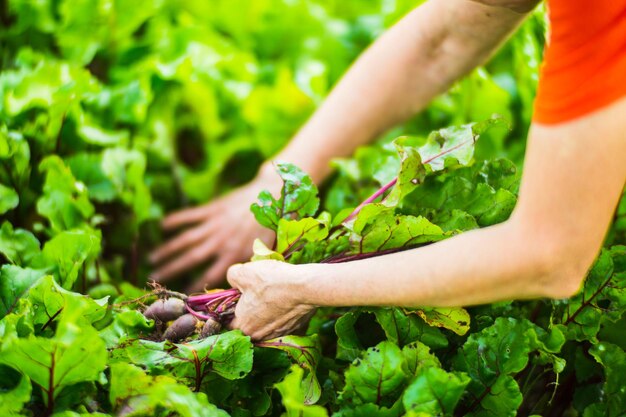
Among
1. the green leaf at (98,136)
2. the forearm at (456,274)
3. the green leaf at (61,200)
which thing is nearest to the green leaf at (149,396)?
the forearm at (456,274)

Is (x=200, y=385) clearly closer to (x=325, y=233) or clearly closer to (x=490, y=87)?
(x=325, y=233)

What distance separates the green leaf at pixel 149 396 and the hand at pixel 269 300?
0.15 meters

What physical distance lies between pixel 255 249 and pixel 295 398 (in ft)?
0.80

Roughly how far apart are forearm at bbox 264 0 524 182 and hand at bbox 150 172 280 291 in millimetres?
142

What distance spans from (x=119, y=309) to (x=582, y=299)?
742 millimetres

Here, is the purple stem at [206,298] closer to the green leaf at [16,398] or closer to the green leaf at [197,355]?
the green leaf at [197,355]

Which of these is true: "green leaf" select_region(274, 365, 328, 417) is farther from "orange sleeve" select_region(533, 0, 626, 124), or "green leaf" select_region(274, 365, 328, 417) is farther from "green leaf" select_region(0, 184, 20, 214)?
"green leaf" select_region(0, 184, 20, 214)

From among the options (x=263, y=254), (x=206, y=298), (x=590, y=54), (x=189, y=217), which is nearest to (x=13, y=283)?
(x=206, y=298)

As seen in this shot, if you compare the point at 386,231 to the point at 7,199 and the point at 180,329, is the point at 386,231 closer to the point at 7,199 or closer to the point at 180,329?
the point at 180,329

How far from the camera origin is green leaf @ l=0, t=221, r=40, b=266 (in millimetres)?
1200

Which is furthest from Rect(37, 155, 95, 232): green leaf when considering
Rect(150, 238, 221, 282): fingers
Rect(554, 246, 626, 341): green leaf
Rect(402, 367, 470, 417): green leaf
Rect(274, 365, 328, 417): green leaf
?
Rect(554, 246, 626, 341): green leaf

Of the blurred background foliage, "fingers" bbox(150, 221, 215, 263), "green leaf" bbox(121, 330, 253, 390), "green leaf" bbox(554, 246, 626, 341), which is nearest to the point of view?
"green leaf" bbox(121, 330, 253, 390)

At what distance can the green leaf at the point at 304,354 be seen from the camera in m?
1.00

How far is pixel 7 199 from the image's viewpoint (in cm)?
128
